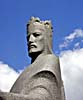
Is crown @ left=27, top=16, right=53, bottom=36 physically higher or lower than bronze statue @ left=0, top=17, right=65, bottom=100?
higher

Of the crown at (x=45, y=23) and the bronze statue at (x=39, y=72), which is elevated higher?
the crown at (x=45, y=23)

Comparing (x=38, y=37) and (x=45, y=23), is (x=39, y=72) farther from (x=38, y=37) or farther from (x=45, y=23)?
(x=45, y=23)

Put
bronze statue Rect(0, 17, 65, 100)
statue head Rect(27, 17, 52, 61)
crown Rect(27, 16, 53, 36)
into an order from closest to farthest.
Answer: bronze statue Rect(0, 17, 65, 100) < statue head Rect(27, 17, 52, 61) < crown Rect(27, 16, 53, 36)

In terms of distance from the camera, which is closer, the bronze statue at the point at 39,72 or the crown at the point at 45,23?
the bronze statue at the point at 39,72

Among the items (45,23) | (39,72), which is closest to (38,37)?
(45,23)

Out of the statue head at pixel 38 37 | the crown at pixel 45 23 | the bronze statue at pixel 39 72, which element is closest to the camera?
the bronze statue at pixel 39 72

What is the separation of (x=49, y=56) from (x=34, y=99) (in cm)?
201

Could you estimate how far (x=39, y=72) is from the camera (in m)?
13.0

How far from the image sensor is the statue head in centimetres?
1386

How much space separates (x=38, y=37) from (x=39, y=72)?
1.47m

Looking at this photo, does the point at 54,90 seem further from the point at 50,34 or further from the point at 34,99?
the point at 50,34

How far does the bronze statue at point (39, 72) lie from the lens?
12422 mm

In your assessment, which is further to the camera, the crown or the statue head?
the crown

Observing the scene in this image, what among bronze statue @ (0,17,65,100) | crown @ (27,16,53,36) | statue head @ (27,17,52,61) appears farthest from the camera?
crown @ (27,16,53,36)
